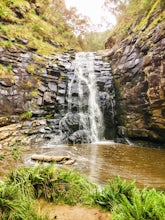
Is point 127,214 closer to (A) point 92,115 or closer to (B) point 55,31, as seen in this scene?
(A) point 92,115

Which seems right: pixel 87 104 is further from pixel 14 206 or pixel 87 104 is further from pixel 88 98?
pixel 14 206

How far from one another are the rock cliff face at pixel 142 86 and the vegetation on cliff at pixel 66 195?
643 centimetres

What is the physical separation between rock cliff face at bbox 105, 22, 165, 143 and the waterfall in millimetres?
1245

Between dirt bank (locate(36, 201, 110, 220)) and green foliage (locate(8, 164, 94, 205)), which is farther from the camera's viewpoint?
green foliage (locate(8, 164, 94, 205))

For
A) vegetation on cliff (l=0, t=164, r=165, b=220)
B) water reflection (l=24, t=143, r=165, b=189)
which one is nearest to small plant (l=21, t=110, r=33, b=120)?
water reflection (l=24, t=143, r=165, b=189)

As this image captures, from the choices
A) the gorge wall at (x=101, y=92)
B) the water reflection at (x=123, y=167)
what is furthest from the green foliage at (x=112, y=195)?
the gorge wall at (x=101, y=92)

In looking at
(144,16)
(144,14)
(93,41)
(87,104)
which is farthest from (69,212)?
(93,41)

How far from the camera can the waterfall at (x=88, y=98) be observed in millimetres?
11688

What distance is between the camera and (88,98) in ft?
41.2

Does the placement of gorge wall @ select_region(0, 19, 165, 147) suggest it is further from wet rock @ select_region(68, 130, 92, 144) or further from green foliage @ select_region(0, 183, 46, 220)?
green foliage @ select_region(0, 183, 46, 220)

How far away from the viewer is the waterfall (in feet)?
38.3

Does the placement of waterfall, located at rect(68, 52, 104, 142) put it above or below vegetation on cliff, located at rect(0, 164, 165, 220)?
above

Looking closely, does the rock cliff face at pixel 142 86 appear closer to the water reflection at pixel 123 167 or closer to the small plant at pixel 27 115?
the water reflection at pixel 123 167

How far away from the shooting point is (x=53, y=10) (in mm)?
22484
